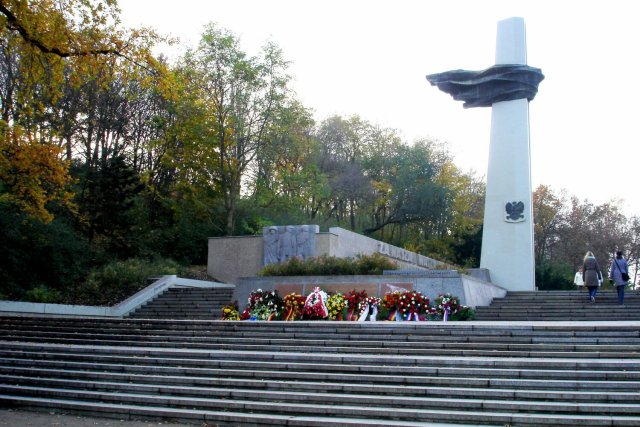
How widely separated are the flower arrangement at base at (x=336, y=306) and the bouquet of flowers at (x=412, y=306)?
1552 millimetres

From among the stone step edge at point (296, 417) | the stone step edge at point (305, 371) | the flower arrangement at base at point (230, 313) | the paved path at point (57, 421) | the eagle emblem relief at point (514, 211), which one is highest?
the eagle emblem relief at point (514, 211)

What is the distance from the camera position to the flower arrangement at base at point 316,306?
1831cm

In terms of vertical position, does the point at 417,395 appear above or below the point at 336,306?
below

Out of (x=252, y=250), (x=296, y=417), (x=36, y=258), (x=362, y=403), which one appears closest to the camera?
(x=296, y=417)

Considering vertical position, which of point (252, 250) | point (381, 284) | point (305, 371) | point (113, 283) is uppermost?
point (252, 250)

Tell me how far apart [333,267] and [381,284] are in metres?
1.71

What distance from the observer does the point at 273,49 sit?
34.2m

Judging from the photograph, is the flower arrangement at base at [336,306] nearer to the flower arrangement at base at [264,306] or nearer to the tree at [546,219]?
the flower arrangement at base at [264,306]

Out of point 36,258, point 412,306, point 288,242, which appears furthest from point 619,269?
point 36,258

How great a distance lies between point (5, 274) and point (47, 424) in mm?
15219

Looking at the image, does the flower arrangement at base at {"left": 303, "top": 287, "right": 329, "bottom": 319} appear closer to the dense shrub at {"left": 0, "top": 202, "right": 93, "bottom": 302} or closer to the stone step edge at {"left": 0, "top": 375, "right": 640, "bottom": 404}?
the stone step edge at {"left": 0, "top": 375, "right": 640, "bottom": 404}

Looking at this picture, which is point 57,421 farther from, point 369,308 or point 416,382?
point 369,308

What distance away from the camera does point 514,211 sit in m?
26.8

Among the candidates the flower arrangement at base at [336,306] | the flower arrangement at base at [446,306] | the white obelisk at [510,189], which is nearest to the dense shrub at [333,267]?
the flower arrangement at base at [336,306]
